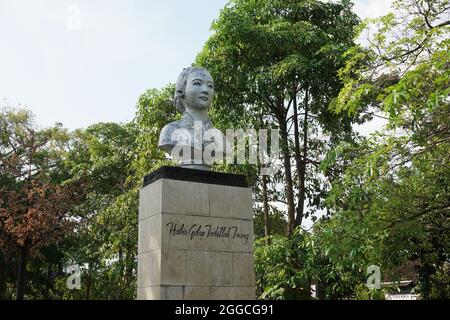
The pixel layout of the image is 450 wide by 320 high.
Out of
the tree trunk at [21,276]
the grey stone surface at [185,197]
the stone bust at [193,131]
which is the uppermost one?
the stone bust at [193,131]

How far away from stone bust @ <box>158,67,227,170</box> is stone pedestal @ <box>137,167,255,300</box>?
37 cm

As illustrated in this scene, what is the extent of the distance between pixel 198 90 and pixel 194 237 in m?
2.22

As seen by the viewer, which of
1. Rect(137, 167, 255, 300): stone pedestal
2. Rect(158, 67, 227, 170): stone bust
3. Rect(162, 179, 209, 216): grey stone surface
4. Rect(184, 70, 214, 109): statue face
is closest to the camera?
Rect(137, 167, 255, 300): stone pedestal

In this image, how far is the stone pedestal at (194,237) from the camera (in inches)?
259

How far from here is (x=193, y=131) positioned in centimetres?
753

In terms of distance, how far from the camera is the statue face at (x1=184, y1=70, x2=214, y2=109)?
7.69 m

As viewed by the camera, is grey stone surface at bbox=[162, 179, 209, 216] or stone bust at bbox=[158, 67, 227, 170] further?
stone bust at bbox=[158, 67, 227, 170]

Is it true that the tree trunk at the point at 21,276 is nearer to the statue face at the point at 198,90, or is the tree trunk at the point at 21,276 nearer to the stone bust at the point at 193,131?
the stone bust at the point at 193,131

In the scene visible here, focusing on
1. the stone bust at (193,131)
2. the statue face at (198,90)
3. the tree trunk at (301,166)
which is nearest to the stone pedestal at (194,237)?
the stone bust at (193,131)

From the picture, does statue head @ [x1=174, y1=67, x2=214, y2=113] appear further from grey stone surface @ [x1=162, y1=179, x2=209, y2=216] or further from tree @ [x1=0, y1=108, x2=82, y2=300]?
tree @ [x1=0, y1=108, x2=82, y2=300]

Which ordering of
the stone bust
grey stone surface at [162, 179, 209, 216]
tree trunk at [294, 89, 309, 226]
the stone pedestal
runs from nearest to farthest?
the stone pedestal
grey stone surface at [162, 179, 209, 216]
the stone bust
tree trunk at [294, 89, 309, 226]

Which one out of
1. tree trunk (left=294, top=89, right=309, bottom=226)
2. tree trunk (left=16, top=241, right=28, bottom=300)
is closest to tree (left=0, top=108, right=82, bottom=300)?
tree trunk (left=16, top=241, right=28, bottom=300)

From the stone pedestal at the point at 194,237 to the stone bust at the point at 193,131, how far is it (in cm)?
37

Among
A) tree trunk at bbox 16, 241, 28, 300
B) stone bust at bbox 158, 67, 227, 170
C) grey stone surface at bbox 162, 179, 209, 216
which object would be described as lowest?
tree trunk at bbox 16, 241, 28, 300
